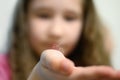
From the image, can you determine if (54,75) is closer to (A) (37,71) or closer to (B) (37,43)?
(A) (37,71)

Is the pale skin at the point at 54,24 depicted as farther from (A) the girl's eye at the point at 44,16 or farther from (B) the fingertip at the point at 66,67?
(B) the fingertip at the point at 66,67

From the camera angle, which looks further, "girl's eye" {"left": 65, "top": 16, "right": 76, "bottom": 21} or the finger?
"girl's eye" {"left": 65, "top": 16, "right": 76, "bottom": 21}

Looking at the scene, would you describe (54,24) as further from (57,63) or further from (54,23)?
(57,63)

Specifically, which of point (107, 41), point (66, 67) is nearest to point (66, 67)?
point (66, 67)

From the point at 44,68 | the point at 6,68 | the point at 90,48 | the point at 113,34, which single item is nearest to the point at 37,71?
the point at 44,68

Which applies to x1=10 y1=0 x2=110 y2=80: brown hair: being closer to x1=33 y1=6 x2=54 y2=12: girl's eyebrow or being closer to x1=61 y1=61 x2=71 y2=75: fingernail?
x1=33 y1=6 x2=54 y2=12: girl's eyebrow

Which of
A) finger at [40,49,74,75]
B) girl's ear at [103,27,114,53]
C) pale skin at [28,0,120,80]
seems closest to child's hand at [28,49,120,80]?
finger at [40,49,74,75]

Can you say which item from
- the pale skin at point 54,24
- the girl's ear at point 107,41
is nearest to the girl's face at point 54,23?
the pale skin at point 54,24
